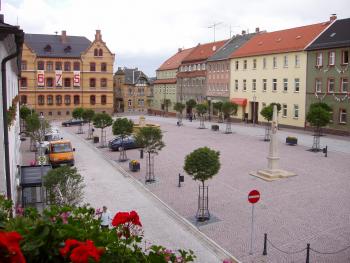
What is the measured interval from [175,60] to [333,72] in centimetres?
4932

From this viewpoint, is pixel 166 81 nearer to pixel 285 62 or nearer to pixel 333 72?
pixel 285 62

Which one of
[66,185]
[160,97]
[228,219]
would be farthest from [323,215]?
[160,97]

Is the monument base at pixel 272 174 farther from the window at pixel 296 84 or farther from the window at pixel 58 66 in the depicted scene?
the window at pixel 58 66

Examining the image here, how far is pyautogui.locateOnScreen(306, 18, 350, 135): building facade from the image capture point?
4184cm

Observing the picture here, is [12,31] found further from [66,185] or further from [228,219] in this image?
[228,219]

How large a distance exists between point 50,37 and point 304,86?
146 feet

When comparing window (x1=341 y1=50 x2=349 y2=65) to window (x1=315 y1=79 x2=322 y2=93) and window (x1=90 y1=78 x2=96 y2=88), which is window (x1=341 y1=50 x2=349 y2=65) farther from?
window (x1=90 y1=78 x2=96 y2=88)

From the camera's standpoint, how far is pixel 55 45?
68875 mm

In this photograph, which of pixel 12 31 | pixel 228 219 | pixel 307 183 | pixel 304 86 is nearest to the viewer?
pixel 12 31

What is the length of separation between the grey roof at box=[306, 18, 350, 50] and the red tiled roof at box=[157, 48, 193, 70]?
132 feet

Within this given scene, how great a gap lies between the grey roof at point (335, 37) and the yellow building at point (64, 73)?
3763 centimetres

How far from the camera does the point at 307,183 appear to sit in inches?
882

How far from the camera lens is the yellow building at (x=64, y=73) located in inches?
2633

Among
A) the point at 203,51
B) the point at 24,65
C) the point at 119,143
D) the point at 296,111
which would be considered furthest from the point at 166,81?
the point at 119,143
